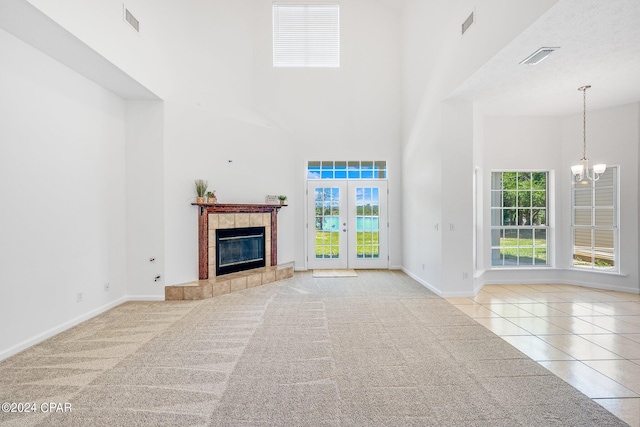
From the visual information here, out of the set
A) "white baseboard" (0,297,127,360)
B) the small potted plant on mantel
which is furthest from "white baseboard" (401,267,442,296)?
"white baseboard" (0,297,127,360)

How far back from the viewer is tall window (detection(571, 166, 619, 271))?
6.33 m

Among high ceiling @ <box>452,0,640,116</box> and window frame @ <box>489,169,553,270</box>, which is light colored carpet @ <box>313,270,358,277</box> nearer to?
window frame @ <box>489,169,553,270</box>

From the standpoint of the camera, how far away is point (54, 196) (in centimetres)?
394

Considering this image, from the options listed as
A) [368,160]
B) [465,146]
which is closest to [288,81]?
[368,160]

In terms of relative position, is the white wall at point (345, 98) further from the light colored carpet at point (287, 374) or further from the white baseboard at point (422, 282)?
the light colored carpet at point (287, 374)

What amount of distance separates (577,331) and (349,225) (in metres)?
4.86

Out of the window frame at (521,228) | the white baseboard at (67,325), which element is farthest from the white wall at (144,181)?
the window frame at (521,228)

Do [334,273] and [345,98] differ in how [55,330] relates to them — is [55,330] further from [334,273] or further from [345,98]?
[345,98]

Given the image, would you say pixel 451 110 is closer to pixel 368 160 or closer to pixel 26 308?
pixel 368 160

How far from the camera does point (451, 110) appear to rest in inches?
222

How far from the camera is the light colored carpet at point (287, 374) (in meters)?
2.36

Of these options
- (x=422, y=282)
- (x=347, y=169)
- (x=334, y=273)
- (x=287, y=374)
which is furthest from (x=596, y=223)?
(x=287, y=374)

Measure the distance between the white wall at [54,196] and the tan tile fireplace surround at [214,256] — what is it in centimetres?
111

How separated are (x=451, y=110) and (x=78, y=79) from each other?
17.2 feet
